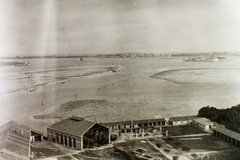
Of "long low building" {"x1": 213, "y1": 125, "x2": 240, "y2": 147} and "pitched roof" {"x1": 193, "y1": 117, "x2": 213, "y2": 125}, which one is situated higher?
"pitched roof" {"x1": 193, "y1": 117, "x2": 213, "y2": 125}

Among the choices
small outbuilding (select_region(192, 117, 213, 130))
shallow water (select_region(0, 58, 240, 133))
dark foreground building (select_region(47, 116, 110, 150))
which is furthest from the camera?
small outbuilding (select_region(192, 117, 213, 130))

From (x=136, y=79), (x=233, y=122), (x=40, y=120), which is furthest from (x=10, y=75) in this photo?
(x=233, y=122)

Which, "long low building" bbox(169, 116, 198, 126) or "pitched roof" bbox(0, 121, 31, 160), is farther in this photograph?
"long low building" bbox(169, 116, 198, 126)

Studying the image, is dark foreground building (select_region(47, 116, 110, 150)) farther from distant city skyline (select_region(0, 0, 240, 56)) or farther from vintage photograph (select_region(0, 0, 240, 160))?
distant city skyline (select_region(0, 0, 240, 56))

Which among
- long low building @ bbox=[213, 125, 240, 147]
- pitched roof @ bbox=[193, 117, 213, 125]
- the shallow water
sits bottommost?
long low building @ bbox=[213, 125, 240, 147]

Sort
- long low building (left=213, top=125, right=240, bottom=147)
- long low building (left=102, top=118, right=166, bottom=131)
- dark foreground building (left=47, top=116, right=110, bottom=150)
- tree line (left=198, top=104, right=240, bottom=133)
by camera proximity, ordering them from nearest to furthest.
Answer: dark foreground building (left=47, top=116, right=110, bottom=150) → long low building (left=213, top=125, right=240, bottom=147) → long low building (left=102, top=118, right=166, bottom=131) → tree line (left=198, top=104, right=240, bottom=133)

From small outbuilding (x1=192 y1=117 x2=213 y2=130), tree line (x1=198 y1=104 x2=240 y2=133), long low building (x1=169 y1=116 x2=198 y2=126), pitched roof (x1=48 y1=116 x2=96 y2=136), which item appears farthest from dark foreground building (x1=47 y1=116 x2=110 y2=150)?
tree line (x1=198 y1=104 x2=240 y2=133)

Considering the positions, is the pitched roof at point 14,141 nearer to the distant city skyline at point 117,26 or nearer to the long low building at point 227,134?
the distant city skyline at point 117,26

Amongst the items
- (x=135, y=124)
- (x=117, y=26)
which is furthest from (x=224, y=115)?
(x=117, y=26)
